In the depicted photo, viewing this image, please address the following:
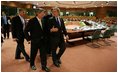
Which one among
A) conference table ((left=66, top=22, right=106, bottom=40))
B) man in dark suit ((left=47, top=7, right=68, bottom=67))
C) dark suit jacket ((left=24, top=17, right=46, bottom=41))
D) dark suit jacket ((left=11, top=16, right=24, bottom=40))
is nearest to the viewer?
dark suit jacket ((left=24, top=17, right=46, bottom=41))

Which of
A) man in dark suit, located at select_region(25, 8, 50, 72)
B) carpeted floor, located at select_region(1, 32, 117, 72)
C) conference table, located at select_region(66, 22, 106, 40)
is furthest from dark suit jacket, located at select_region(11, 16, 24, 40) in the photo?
conference table, located at select_region(66, 22, 106, 40)

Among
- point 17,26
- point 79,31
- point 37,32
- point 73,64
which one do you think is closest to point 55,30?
point 37,32

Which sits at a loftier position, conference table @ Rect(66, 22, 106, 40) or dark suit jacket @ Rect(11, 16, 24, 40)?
dark suit jacket @ Rect(11, 16, 24, 40)

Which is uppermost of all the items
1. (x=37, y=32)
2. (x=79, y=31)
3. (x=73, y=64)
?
(x=37, y=32)

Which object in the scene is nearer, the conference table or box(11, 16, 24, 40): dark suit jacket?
box(11, 16, 24, 40): dark suit jacket

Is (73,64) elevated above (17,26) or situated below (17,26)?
below

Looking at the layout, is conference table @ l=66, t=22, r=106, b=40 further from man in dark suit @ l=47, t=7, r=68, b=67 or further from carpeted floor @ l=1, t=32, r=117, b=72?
man in dark suit @ l=47, t=7, r=68, b=67

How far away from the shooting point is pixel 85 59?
14.5ft

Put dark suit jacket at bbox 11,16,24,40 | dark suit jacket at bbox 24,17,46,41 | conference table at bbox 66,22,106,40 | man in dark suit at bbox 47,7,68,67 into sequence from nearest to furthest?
dark suit jacket at bbox 24,17,46,41 → man in dark suit at bbox 47,7,68,67 → dark suit jacket at bbox 11,16,24,40 → conference table at bbox 66,22,106,40

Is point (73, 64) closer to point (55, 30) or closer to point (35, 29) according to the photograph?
point (55, 30)

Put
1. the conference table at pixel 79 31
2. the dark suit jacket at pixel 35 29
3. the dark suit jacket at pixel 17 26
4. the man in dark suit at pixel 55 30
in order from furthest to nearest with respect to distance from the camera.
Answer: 1. the conference table at pixel 79 31
2. the dark suit jacket at pixel 17 26
3. the man in dark suit at pixel 55 30
4. the dark suit jacket at pixel 35 29

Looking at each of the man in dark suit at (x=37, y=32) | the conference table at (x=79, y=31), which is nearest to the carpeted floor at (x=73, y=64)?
the man in dark suit at (x=37, y=32)

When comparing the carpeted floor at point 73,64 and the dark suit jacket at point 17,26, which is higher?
the dark suit jacket at point 17,26

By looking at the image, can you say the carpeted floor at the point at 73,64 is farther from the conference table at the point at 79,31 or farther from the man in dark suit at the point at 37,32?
the conference table at the point at 79,31
